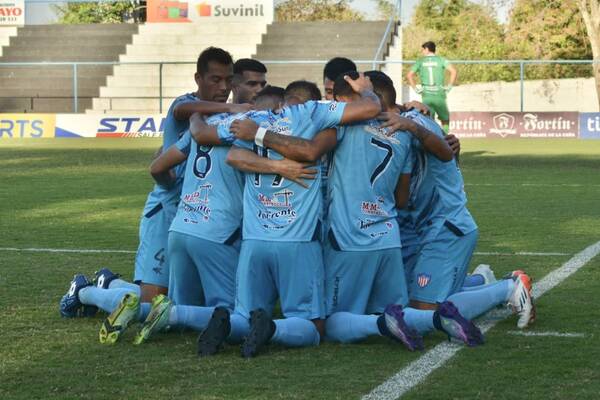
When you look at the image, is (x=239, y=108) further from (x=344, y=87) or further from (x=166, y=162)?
(x=344, y=87)

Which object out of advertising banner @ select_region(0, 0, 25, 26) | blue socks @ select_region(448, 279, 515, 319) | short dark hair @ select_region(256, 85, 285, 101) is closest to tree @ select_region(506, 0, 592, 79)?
advertising banner @ select_region(0, 0, 25, 26)

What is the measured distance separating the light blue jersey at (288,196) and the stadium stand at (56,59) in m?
32.4

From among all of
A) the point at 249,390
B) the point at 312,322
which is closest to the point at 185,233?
the point at 312,322

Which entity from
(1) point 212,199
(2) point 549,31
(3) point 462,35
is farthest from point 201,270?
(3) point 462,35

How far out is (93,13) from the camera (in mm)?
58812

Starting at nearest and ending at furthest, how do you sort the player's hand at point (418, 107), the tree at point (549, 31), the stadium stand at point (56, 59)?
the player's hand at point (418, 107) → the stadium stand at point (56, 59) → the tree at point (549, 31)

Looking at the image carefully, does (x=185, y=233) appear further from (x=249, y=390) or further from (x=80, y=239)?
(x=80, y=239)

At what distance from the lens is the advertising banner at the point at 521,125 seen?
3259cm

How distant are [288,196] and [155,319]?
0.93 metres

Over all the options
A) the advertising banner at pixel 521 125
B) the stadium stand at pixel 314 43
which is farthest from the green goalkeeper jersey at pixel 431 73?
the stadium stand at pixel 314 43

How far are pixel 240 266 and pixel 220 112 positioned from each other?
0.98m

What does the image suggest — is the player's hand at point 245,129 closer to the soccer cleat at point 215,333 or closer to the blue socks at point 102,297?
the soccer cleat at point 215,333

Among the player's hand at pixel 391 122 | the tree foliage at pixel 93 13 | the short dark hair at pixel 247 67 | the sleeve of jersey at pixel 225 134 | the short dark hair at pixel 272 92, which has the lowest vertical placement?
the sleeve of jersey at pixel 225 134

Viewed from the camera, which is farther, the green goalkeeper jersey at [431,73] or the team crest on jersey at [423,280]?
the green goalkeeper jersey at [431,73]
